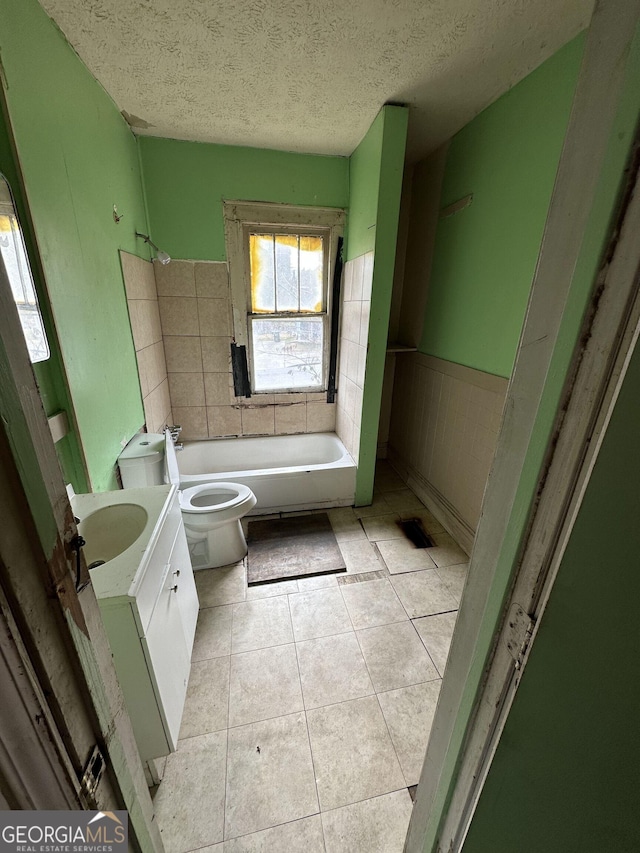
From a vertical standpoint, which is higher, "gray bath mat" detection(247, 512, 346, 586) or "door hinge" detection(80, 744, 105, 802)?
"door hinge" detection(80, 744, 105, 802)

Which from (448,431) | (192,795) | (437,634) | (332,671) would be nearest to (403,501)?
(448,431)

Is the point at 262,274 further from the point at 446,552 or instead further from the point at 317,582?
the point at 446,552

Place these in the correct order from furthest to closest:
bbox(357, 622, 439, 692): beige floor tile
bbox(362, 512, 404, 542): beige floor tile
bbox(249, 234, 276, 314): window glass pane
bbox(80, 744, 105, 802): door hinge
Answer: bbox(249, 234, 276, 314): window glass pane
bbox(362, 512, 404, 542): beige floor tile
bbox(357, 622, 439, 692): beige floor tile
bbox(80, 744, 105, 802): door hinge

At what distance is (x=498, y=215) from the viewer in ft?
5.95

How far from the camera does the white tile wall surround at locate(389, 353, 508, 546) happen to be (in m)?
1.99

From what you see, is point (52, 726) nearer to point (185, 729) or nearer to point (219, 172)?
point (185, 729)

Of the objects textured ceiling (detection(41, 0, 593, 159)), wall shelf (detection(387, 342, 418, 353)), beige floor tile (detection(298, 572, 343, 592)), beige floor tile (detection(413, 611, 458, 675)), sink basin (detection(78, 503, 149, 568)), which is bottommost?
beige floor tile (detection(298, 572, 343, 592))

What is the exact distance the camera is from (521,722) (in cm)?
53

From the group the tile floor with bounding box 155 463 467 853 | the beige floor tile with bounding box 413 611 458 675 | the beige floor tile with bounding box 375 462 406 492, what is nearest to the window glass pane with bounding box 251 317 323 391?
the beige floor tile with bounding box 375 462 406 492

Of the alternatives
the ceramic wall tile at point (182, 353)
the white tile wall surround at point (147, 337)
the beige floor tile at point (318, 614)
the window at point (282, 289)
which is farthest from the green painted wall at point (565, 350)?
the ceramic wall tile at point (182, 353)

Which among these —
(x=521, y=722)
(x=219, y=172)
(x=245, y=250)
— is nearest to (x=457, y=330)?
(x=245, y=250)

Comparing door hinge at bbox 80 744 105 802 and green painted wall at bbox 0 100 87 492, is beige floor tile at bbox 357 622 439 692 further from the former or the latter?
green painted wall at bbox 0 100 87 492

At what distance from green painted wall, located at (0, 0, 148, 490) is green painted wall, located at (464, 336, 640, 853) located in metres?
1.57

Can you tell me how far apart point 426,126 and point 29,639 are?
285cm
